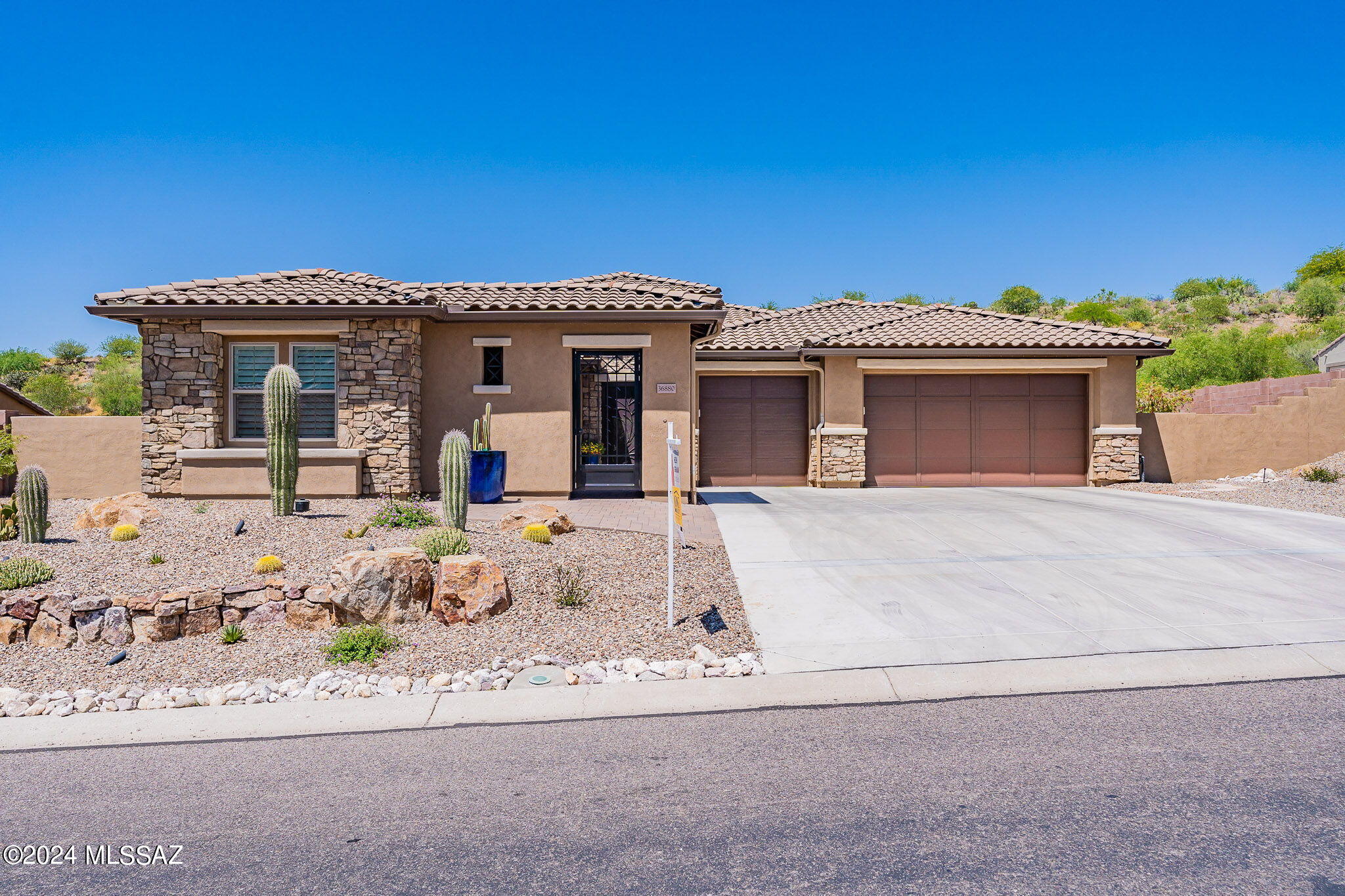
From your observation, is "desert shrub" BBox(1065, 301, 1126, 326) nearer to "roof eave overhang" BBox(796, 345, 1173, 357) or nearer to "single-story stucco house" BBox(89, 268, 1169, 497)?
"roof eave overhang" BBox(796, 345, 1173, 357)

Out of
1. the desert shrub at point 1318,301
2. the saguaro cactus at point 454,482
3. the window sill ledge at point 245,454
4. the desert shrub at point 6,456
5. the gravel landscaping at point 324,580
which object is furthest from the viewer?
the desert shrub at point 1318,301

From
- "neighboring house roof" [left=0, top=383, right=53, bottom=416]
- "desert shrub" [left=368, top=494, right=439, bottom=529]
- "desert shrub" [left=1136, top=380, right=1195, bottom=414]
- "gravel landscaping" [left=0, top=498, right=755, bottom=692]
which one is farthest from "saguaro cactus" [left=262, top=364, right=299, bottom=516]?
"desert shrub" [left=1136, top=380, right=1195, bottom=414]

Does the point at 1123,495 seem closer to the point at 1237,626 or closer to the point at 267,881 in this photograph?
the point at 1237,626

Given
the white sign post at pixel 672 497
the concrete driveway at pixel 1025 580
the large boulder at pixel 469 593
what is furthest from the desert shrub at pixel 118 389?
the white sign post at pixel 672 497

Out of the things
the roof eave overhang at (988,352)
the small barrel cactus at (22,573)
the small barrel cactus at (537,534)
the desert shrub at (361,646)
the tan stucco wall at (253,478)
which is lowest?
the desert shrub at (361,646)

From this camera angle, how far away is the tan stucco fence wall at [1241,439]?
1798 cm

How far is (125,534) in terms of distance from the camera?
863 cm

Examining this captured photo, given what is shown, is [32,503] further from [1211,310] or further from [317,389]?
[1211,310]

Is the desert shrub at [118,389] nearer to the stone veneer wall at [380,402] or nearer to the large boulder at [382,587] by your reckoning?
the stone veneer wall at [380,402]

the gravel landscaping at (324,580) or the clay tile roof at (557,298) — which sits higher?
the clay tile roof at (557,298)

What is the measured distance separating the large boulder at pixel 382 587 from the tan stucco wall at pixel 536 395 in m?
6.44

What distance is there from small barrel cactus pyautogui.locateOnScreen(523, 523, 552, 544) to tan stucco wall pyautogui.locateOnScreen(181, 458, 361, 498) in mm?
5283

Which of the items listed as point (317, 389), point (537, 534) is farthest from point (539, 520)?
point (317, 389)

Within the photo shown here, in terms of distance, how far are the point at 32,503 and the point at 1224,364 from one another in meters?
35.1
